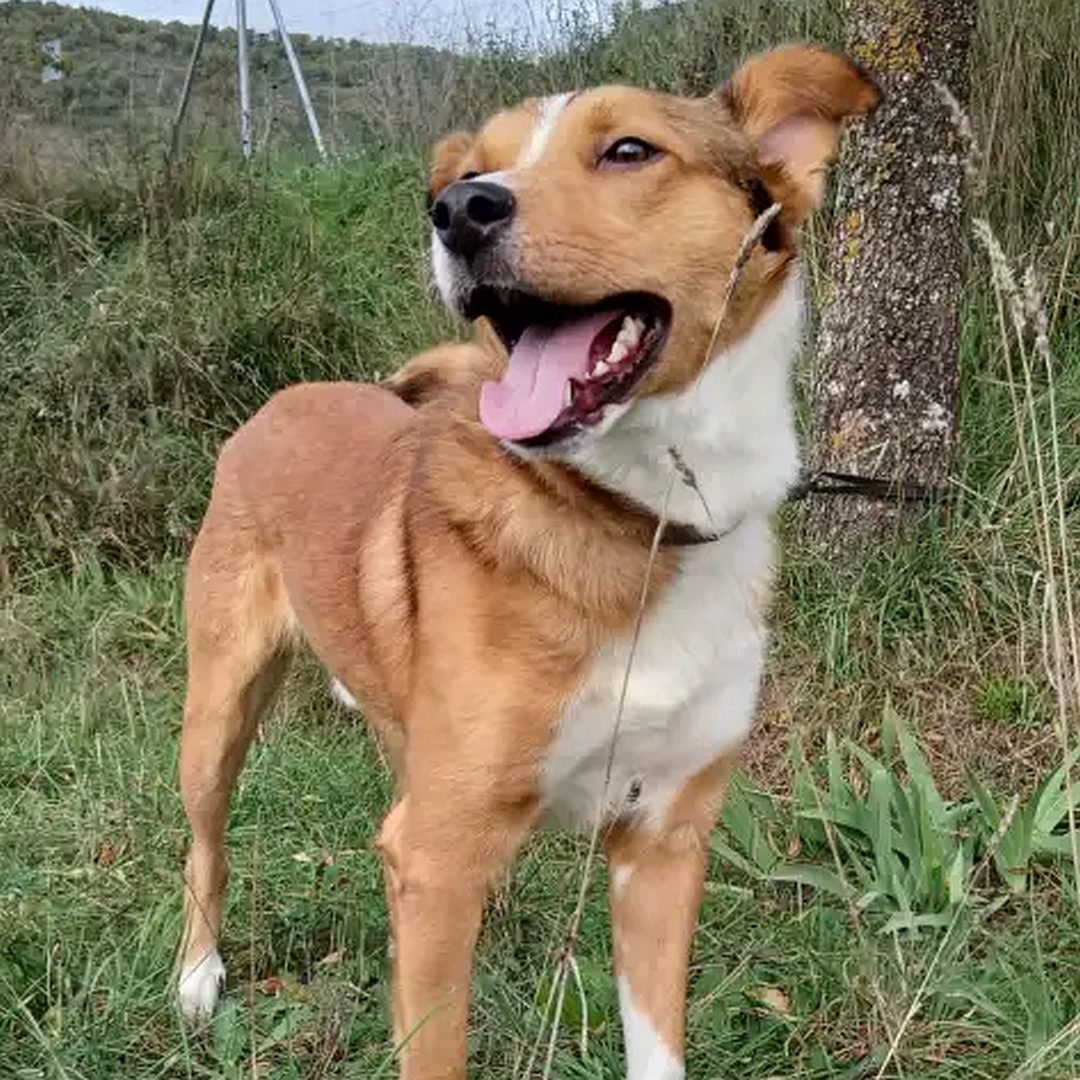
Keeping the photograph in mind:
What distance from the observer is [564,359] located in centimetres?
214

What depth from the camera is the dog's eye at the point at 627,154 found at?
2224 millimetres

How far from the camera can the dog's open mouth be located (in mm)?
2100

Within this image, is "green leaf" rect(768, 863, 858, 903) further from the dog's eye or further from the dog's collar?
the dog's eye

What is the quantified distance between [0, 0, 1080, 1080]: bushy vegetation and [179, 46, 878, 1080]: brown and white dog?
11.8 inches

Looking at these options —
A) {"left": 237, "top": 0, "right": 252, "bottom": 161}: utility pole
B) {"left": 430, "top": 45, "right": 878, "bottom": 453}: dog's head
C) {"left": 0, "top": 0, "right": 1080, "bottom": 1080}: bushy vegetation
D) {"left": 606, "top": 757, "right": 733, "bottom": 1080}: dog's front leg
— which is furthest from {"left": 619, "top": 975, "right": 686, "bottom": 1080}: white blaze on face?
{"left": 237, "top": 0, "right": 252, "bottom": 161}: utility pole

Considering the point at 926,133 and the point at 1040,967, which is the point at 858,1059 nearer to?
the point at 1040,967

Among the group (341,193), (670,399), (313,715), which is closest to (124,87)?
(341,193)

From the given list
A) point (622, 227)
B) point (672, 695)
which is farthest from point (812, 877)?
point (622, 227)

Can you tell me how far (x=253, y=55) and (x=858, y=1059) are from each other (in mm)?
9314

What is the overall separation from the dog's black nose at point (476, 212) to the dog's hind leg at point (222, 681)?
4.39 ft

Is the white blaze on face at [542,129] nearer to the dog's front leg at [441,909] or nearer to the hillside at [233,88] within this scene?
the dog's front leg at [441,909]

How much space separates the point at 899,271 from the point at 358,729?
2087mm

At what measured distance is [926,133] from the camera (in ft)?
13.6

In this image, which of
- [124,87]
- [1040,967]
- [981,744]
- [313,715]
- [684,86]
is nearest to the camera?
[1040,967]
